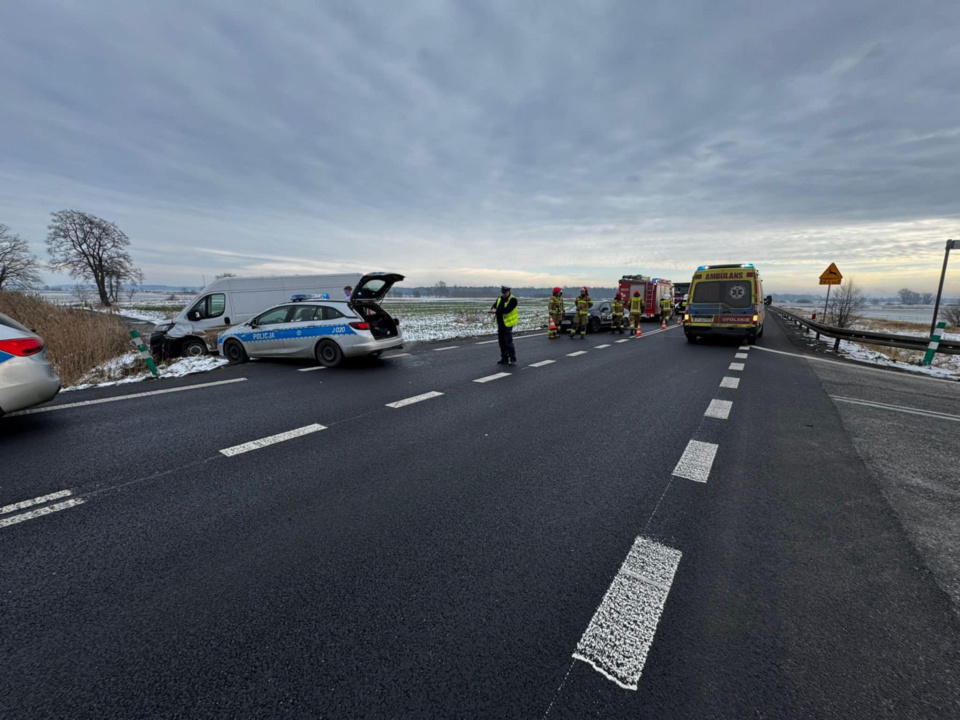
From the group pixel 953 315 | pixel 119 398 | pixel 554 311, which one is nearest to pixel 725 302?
pixel 554 311

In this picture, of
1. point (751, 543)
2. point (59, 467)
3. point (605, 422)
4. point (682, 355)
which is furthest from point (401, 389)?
point (682, 355)

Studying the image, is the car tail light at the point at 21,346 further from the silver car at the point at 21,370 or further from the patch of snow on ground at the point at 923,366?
the patch of snow on ground at the point at 923,366

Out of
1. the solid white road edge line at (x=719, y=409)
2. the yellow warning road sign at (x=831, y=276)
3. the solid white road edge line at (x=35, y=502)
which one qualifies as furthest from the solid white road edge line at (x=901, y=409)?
the yellow warning road sign at (x=831, y=276)

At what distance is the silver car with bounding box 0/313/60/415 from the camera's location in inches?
175

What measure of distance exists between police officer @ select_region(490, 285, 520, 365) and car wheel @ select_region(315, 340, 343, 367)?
354 centimetres

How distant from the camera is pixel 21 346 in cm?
459

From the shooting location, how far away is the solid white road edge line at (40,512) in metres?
2.86

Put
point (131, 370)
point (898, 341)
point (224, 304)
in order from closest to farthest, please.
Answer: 1. point (131, 370)
2. point (898, 341)
3. point (224, 304)

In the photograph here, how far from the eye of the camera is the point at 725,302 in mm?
13234

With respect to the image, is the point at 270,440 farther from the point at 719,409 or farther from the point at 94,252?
the point at 94,252

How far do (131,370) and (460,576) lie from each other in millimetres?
10056

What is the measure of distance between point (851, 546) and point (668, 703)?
198cm

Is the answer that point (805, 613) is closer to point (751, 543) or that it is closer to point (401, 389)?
point (751, 543)

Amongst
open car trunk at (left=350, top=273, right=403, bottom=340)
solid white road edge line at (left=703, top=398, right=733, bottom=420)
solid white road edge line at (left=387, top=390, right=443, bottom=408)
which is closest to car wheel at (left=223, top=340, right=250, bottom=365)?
open car trunk at (left=350, top=273, right=403, bottom=340)
